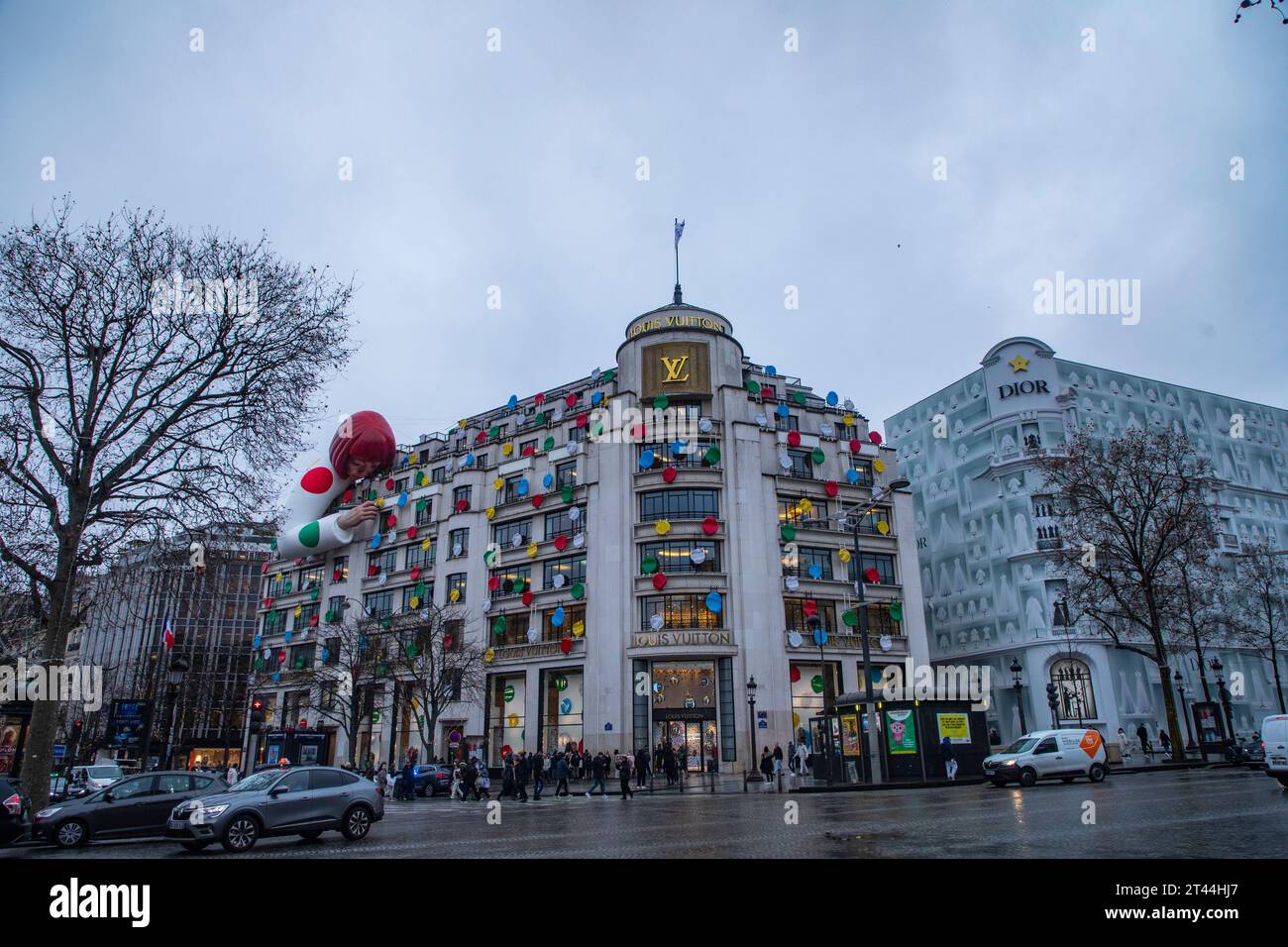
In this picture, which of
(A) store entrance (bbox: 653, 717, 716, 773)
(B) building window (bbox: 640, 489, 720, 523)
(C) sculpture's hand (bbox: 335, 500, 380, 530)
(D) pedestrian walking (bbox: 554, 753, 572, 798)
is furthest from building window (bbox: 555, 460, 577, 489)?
(D) pedestrian walking (bbox: 554, 753, 572, 798)

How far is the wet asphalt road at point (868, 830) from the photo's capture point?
34.1 feet

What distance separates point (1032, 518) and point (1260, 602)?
20913mm

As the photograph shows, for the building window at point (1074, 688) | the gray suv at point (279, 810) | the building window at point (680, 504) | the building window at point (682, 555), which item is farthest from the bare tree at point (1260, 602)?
the gray suv at point (279, 810)

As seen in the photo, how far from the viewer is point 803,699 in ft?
151

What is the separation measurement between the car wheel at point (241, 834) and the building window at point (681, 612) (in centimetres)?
3195

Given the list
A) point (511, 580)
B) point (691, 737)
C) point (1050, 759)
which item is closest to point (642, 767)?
point (691, 737)

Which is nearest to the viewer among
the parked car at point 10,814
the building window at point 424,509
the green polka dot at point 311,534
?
the parked car at point 10,814

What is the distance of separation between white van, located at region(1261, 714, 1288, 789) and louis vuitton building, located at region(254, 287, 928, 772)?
82.8ft

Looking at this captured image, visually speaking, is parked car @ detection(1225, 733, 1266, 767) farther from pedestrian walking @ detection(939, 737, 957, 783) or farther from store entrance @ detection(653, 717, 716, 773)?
store entrance @ detection(653, 717, 716, 773)

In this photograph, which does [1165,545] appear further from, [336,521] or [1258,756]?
[336,521]

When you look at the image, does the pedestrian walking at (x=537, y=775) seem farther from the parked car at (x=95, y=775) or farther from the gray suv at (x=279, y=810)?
the gray suv at (x=279, y=810)

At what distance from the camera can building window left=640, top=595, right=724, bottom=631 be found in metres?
45.1

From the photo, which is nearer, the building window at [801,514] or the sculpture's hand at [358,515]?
the building window at [801,514]
